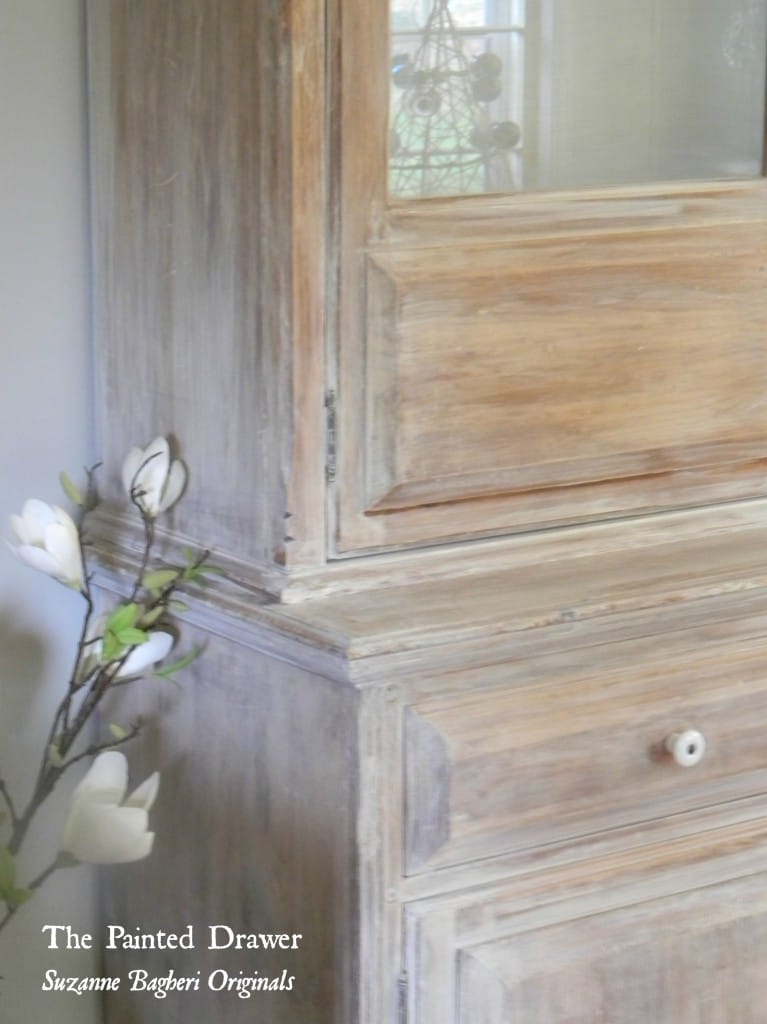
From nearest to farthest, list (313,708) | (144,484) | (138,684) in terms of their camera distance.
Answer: (313,708) → (144,484) → (138,684)

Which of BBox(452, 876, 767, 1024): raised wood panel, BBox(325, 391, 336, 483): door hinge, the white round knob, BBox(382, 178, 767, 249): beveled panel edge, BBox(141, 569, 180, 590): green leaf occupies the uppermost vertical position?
BBox(382, 178, 767, 249): beveled panel edge

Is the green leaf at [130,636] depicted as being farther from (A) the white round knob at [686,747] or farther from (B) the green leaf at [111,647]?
(A) the white round knob at [686,747]

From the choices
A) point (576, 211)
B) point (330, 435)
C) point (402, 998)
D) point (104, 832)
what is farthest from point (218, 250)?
point (402, 998)

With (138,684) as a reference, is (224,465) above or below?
above

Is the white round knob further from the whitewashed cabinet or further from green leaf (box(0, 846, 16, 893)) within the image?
green leaf (box(0, 846, 16, 893))

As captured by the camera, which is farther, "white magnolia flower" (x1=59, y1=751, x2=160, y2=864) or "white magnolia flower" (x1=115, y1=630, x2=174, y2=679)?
"white magnolia flower" (x1=115, y1=630, x2=174, y2=679)

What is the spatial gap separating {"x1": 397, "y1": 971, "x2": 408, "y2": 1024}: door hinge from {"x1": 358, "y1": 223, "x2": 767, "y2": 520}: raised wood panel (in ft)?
1.07

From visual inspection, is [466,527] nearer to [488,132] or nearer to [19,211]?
[488,132]

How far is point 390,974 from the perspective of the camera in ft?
3.37

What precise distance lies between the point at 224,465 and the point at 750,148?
499 millimetres

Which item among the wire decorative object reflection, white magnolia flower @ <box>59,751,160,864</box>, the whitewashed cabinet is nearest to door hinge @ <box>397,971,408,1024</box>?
the whitewashed cabinet

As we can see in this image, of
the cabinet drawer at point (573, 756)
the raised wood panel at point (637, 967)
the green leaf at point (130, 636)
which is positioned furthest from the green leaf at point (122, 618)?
the raised wood panel at point (637, 967)

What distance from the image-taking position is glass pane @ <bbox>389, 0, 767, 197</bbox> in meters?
1.05

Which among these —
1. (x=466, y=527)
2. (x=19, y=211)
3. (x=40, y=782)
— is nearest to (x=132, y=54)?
(x=19, y=211)
